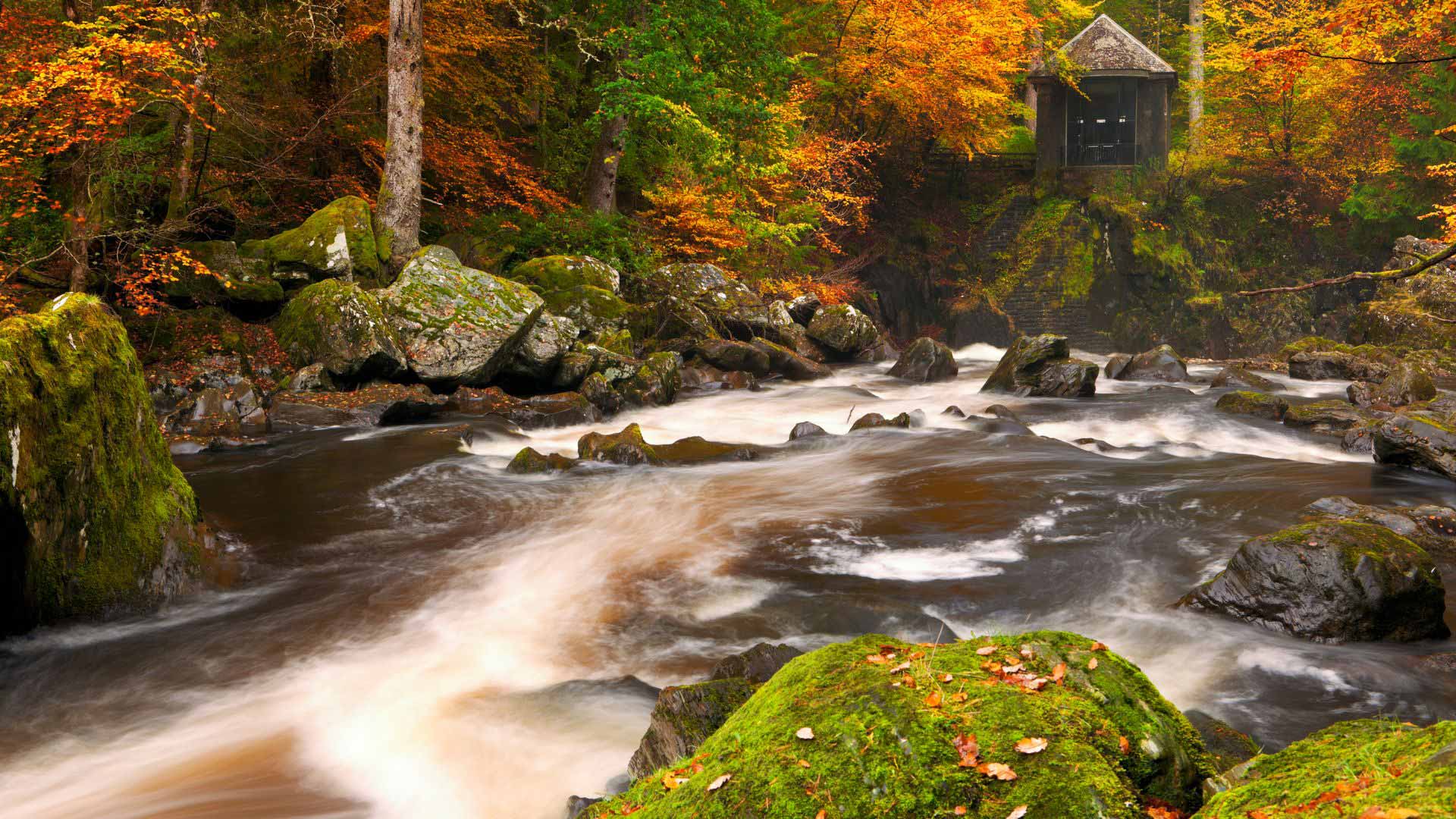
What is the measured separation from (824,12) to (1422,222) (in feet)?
53.2

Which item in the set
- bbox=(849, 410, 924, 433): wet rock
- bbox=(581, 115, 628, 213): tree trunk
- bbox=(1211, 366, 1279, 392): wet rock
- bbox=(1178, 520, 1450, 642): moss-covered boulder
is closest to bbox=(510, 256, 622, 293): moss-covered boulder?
bbox=(581, 115, 628, 213): tree trunk

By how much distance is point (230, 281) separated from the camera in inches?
515

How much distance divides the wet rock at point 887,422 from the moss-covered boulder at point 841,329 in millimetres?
6911

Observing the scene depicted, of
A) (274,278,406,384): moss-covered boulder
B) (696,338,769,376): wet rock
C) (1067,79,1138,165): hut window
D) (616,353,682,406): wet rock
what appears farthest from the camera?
(1067,79,1138,165): hut window

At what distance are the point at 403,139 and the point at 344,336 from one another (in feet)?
12.6

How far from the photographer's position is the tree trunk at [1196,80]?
96.4ft

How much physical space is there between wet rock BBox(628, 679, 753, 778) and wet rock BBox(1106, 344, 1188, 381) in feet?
52.2

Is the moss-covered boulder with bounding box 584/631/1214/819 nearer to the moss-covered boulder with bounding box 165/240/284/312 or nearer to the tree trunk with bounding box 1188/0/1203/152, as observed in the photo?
the moss-covered boulder with bounding box 165/240/284/312

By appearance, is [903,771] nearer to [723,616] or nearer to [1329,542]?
[723,616]

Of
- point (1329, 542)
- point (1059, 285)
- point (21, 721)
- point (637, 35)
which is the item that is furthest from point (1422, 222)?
point (21, 721)

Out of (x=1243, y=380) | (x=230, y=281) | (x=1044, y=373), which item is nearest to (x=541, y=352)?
(x=230, y=281)

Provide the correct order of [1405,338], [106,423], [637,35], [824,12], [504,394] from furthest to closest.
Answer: [824,12] < [1405,338] < [637,35] < [504,394] < [106,423]

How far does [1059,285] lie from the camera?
2731 cm

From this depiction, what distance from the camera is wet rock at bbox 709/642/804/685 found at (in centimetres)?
457
